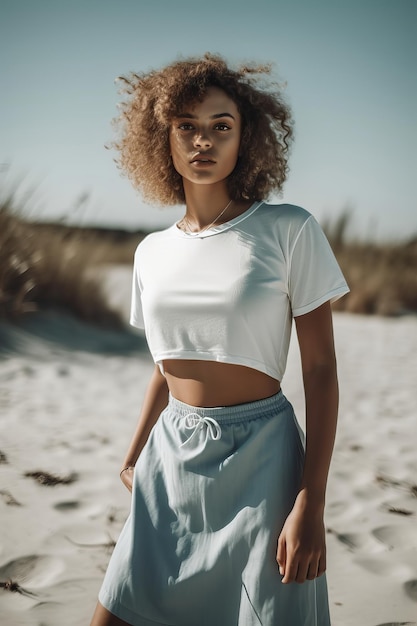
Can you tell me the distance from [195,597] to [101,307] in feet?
17.0

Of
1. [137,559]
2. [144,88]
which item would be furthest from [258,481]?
[144,88]

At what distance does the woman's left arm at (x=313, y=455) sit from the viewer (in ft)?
3.41

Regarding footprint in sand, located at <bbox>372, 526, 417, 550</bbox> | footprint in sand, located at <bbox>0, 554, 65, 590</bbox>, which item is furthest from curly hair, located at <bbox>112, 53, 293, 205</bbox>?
footprint in sand, located at <bbox>372, 526, 417, 550</bbox>

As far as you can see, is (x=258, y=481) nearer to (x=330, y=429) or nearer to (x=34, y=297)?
(x=330, y=429)

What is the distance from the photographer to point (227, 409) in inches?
45.9

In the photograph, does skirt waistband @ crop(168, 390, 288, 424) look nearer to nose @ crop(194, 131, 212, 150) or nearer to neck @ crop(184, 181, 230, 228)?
neck @ crop(184, 181, 230, 228)

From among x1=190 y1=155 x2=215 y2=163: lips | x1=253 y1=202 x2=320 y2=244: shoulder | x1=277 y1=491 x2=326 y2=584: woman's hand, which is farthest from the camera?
x1=190 y1=155 x2=215 y2=163: lips

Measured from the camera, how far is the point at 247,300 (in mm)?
1125

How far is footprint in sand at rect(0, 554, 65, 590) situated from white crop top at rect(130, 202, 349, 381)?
1084 millimetres

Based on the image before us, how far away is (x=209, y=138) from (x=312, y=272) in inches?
13.5

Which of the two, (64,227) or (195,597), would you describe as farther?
(64,227)

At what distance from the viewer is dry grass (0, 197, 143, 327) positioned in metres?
5.39

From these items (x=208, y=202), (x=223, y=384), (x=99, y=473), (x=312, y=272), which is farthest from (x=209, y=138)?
(x=99, y=473)

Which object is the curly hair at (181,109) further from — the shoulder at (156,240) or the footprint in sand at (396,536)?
the footprint in sand at (396,536)
